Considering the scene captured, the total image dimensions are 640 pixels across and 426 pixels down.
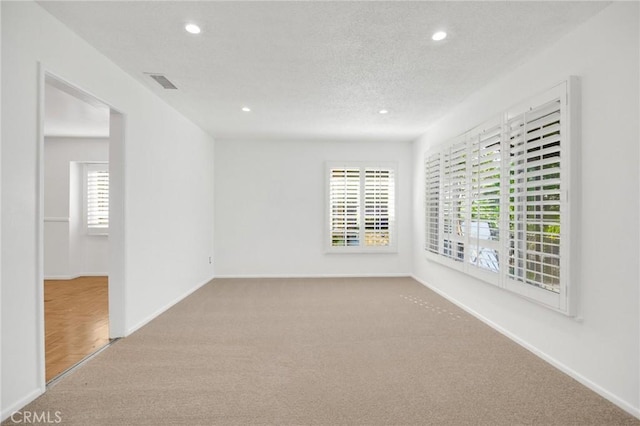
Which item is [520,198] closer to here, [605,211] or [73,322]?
[605,211]

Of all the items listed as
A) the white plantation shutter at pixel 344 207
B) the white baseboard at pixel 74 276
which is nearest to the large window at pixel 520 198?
the white plantation shutter at pixel 344 207

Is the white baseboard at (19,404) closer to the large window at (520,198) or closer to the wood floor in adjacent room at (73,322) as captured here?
the wood floor in adjacent room at (73,322)

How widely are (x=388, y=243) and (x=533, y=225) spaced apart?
3504mm

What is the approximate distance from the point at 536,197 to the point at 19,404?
3813 mm

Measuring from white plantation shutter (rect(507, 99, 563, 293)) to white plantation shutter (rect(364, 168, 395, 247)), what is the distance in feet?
10.4

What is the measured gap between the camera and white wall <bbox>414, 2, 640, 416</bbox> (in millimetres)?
2018

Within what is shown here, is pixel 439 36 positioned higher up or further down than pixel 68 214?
higher up

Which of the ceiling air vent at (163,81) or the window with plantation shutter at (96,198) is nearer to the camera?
the ceiling air vent at (163,81)

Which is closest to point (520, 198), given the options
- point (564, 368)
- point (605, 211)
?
point (605, 211)

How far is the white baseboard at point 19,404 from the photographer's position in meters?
1.93

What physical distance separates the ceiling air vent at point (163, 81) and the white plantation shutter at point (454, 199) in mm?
3293

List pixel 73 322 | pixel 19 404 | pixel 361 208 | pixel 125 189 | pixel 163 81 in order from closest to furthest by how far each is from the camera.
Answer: pixel 19 404
pixel 125 189
pixel 163 81
pixel 73 322
pixel 361 208

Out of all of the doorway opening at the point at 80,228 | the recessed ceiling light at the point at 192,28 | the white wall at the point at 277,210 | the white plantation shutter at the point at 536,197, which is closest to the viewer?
the recessed ceiling light at the point at 192,28

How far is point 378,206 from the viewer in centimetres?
A: 614
